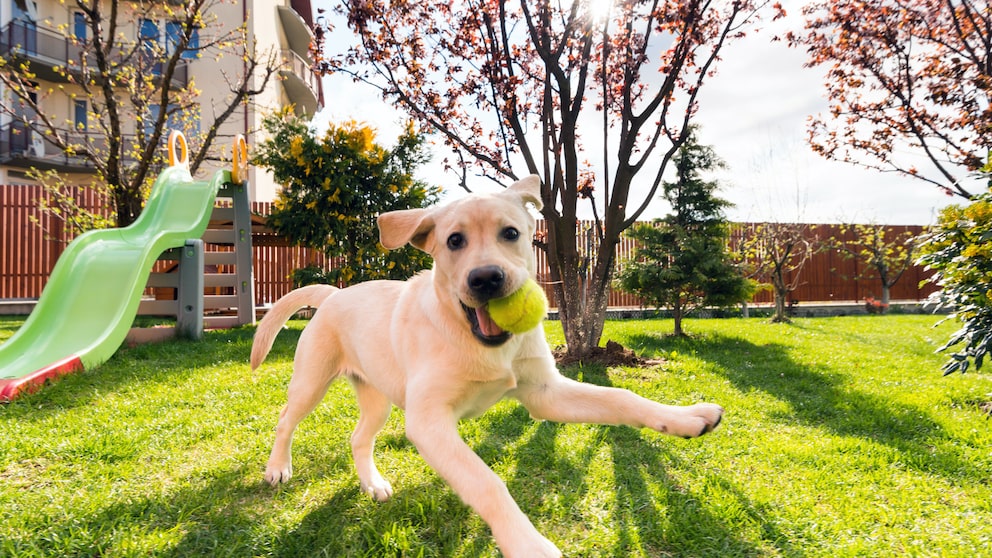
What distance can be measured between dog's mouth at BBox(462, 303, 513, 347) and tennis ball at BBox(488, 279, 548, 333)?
0.05m

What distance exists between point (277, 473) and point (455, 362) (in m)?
1.54

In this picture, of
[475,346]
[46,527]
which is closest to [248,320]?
[46,527]

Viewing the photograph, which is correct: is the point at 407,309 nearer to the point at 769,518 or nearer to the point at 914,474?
the point at 769,518

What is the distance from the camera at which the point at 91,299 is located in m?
6.79

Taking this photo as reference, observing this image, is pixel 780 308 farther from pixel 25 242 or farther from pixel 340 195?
pixel 25 242

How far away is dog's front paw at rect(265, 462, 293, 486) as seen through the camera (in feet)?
10.1

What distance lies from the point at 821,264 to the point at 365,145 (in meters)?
17.3

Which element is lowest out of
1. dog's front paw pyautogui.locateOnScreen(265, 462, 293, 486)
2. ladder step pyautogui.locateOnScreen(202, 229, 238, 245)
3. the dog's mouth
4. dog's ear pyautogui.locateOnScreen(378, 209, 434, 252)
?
dog's front paw pyautogui.locateOnScreen(265, 462, 293, 486)

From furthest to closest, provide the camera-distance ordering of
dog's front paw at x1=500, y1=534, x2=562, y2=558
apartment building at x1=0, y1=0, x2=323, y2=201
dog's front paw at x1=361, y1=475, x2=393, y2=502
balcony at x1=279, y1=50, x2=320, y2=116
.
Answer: balcony at x1=279, y1=50, x2=320, y2=116 < apartment building at x1=0, y1=0, x2=323, y2=201 < dog's front paw at x1=361, y1=475, x2=393, y2=502 < dog's front paw at x1=500, y1=534, x2=562, y2=558

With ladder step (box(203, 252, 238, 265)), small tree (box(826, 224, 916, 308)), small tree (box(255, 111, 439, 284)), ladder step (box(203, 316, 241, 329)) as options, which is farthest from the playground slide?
small tree (box(826, 224, 916, 308))

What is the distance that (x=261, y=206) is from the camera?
49.6 ft

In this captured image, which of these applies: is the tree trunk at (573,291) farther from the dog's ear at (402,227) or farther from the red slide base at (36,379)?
the red slide base at (36,379)

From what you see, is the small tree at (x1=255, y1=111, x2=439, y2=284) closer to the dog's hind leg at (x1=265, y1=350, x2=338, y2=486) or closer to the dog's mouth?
the dog's hind leg at (x1=265, y1=350, x2=338, y2=486)

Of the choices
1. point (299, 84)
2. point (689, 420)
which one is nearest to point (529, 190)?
point (689, 420)
